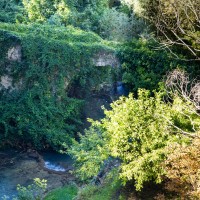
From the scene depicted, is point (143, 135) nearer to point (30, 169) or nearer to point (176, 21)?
point (30, 169)

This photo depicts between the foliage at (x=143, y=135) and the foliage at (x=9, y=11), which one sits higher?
the foliage at (x=9, y=11)

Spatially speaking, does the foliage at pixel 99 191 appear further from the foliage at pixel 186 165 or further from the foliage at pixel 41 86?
the foliage at pixel 41 86

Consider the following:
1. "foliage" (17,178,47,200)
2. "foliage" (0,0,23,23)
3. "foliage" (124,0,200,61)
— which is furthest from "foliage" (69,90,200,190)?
"foliage" (0,0,23,23)

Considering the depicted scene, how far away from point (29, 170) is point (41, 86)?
5.08 m

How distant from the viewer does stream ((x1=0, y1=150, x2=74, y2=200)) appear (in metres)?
15.4

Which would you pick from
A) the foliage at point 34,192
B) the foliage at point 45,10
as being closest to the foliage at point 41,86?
the foliage at point 45,10

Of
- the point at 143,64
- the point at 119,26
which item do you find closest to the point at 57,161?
the point at 143,64

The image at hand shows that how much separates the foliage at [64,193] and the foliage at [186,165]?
16.7 ft

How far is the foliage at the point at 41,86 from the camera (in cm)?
1894

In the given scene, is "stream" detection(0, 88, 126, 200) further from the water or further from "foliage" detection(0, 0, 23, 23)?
"foliage" detection(0, 0, 23, 23)

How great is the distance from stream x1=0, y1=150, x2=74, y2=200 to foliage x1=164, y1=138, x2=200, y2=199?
263 inches

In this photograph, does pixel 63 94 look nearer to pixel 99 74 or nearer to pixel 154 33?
pixel 99 74

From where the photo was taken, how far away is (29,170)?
54.7ft

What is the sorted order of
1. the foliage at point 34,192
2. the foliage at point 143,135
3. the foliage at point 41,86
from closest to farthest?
the foliage at point 143,135, the foliage at point 34,192, the foliage at point 41,86
